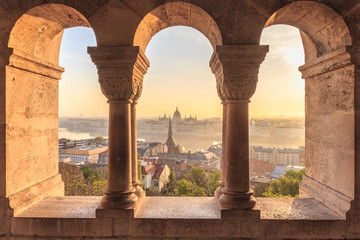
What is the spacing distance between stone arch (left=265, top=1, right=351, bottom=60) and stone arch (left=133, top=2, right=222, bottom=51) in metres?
1.04

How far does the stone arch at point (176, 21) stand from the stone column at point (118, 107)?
1.43ft

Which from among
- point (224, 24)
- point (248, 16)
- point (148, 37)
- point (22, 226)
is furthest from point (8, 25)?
point (248, 16)

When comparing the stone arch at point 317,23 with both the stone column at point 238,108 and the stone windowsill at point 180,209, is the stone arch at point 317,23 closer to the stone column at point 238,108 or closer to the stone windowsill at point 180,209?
the stone column at point 238,108

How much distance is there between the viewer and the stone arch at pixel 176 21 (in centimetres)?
420

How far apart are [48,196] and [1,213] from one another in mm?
1137

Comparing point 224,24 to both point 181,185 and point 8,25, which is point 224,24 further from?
point 181,185

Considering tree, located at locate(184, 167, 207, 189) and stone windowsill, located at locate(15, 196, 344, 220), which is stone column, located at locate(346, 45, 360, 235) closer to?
stone windowsill, located at locate(15, 196, 344, 220)

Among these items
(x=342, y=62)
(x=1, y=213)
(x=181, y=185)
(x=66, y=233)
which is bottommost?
(x=181, y=185)

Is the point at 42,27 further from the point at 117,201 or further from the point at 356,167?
the point at 356,167

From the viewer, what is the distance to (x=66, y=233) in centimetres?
407

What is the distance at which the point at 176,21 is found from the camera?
4863 millimetres

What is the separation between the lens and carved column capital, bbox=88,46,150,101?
13.3 feet

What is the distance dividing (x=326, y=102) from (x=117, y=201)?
4241mm

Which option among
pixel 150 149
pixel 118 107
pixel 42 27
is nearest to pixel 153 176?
pixel 42 27
